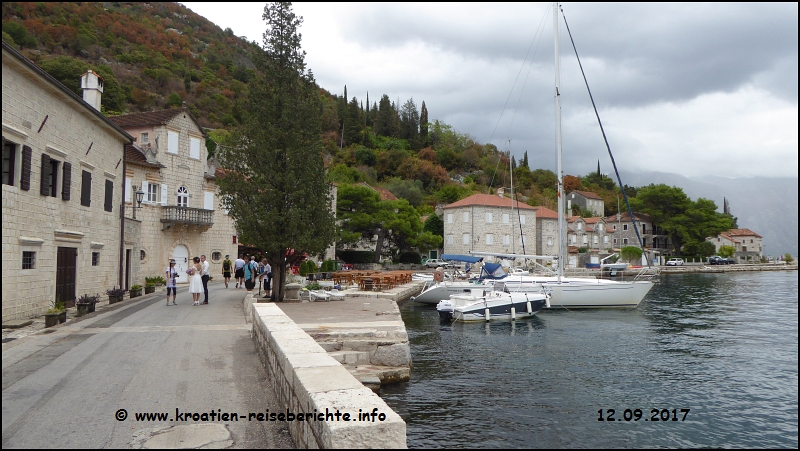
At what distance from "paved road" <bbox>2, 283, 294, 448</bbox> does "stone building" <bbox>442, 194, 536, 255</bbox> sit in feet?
166

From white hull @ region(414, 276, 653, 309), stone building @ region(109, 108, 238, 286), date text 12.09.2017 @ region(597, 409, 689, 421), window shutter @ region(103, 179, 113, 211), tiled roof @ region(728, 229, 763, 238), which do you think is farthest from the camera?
tiled roof @ region(728, 229, 763, 238)

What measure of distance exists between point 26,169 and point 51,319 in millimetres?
4235

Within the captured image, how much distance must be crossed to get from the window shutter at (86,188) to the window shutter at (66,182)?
1.26 meters

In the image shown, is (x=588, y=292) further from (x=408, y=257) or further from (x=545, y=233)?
(x=545, y=233)

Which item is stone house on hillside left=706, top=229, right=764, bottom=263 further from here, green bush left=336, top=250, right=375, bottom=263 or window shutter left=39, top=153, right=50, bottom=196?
window shutter left=39, top=153, right=50, bottom=196

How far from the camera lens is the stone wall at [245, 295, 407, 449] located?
358cm

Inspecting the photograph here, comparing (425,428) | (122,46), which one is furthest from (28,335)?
(122,46)

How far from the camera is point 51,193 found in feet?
50.7

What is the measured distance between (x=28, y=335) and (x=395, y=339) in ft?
26.9

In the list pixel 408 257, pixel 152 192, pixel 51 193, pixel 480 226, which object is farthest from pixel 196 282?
pixel 480 226

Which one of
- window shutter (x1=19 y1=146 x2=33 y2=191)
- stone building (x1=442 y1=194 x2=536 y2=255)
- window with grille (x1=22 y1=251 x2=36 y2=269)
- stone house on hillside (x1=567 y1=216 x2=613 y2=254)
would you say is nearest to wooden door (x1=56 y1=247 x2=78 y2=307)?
window with grille (x1=22 y1=251 x2=36 y2=269)

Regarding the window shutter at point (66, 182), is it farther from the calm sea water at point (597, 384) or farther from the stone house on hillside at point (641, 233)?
the stone house on hillside at point (641, 233)

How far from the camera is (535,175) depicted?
105625 millimetres

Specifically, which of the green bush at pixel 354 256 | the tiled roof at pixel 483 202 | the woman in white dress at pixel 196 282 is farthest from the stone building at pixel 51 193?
the tiled roof at pixel 483 202
